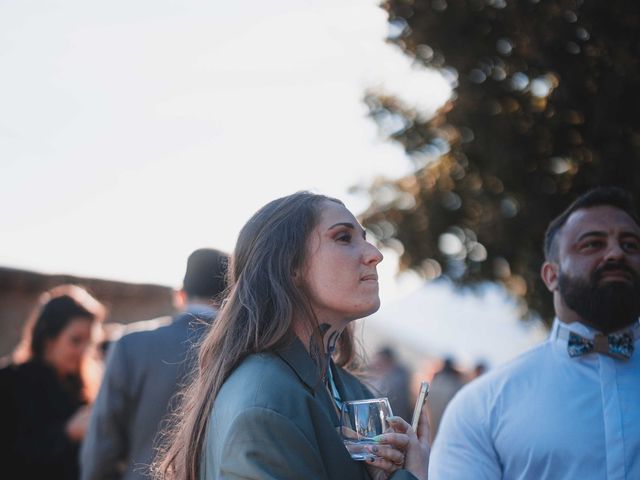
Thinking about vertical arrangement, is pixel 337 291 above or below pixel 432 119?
below

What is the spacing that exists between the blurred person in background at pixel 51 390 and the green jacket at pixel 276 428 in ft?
9.05

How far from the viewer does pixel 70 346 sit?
17.5 feet

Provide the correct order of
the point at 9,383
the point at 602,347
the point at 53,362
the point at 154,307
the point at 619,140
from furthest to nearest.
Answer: the point at 154,307, the point at 619,140, the point at 53,362, the point at 9,383, the point at 602,347

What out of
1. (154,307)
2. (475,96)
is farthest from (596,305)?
(154,307)

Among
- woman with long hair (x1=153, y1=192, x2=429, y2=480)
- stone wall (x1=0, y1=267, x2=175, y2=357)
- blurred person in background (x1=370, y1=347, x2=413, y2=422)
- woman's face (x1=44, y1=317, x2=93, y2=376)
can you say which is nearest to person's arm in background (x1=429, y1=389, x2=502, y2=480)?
woman with long hair (x1=153, y1=192, x2=429, y2=480)

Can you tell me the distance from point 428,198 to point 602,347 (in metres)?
5.49

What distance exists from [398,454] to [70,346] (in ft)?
11.3

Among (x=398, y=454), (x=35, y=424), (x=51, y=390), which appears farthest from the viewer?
(x=51, y=390)

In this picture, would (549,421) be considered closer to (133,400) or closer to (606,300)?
(606,300)

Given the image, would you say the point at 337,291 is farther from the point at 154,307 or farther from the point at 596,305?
the point at 154,307

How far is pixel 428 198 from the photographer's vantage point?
9078 mm

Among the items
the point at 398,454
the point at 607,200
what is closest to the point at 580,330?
the point at 607,200

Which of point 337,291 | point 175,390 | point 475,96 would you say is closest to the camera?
point 337,291

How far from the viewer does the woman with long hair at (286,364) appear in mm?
2299
